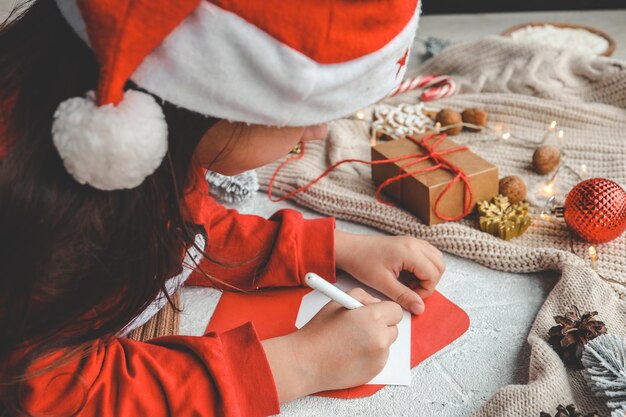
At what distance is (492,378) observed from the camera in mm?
554

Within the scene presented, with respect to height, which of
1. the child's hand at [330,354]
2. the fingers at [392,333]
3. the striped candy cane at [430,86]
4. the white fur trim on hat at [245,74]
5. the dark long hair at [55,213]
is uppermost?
the white fur trim on hat at [245,74]

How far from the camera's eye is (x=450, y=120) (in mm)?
958

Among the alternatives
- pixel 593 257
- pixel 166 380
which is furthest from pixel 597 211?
pixel 166 380

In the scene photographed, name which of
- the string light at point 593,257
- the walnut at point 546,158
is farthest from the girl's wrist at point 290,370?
the walnut at point 546,158

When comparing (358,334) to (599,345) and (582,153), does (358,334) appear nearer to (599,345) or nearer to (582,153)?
(599,345)

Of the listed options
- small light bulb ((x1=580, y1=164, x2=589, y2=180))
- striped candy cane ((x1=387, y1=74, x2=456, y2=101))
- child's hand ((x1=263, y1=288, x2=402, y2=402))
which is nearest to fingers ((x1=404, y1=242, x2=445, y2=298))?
child's hand ((x1=263, y1=288, x2=402, y2=402))

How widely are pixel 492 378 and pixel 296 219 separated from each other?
0.28m

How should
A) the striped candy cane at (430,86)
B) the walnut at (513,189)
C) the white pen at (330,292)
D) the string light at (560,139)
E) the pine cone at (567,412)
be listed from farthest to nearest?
the striped candy cane at (430,86)
the string light at (560,139)
the walnut at (513,189)
the white pen at (330,292)
the pine cone at (567,412)

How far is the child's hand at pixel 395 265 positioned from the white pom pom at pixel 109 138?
0.34 m

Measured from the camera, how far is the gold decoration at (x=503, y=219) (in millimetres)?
722

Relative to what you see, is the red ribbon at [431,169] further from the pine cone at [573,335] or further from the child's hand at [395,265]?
the pine cone at [573,335]

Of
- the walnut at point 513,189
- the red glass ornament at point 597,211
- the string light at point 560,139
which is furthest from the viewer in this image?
the string light at point 560,139

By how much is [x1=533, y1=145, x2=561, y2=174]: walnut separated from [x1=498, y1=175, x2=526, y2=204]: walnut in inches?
3.2

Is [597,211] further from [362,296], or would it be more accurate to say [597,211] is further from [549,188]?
[362,296]
